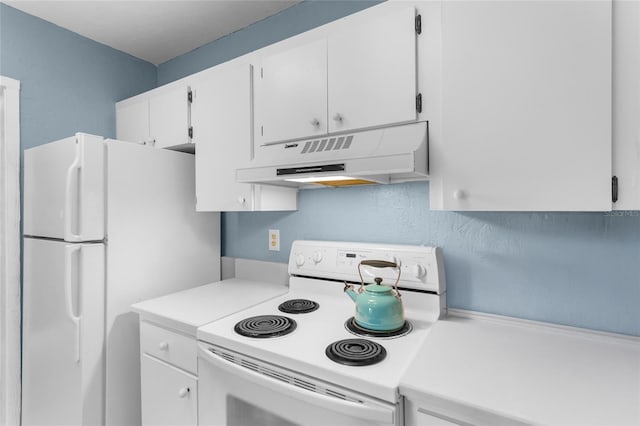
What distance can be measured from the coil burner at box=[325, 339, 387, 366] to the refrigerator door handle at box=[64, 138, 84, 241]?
1347 mm

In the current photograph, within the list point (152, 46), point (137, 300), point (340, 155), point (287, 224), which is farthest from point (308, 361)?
point (152, 46)

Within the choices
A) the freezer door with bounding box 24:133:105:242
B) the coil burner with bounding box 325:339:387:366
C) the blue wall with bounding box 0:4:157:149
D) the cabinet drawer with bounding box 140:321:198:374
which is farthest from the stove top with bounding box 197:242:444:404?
the blue wall with bounding box 0:4:157:149

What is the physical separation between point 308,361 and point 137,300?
3.95 feet

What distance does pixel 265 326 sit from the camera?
1.32 metres

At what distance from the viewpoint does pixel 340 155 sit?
50.3 inches

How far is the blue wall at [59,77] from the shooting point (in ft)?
6.58

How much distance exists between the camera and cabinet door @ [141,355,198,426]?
1.41 m

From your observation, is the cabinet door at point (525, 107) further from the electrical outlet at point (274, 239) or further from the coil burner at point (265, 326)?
the electrical outlet at point (274, 239)

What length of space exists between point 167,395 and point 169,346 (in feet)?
0.74

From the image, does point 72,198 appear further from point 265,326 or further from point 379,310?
point 379,310

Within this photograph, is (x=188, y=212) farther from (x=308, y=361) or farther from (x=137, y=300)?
(x=308, y=361)

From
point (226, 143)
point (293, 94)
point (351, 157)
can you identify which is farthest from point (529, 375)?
point (226, 143)

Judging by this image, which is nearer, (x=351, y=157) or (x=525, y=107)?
(x=525, y=107)

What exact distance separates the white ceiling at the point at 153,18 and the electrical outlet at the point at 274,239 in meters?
1.37
